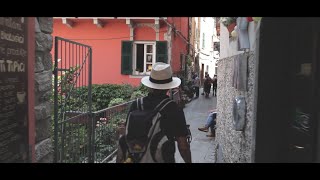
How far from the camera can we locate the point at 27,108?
2.88 m

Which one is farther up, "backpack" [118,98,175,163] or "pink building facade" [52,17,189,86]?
"pink building facade" [52,17,189,86]

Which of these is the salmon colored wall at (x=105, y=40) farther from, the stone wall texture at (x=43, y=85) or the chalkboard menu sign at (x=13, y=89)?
the chalkboard menu sign at (x=13, y=89)

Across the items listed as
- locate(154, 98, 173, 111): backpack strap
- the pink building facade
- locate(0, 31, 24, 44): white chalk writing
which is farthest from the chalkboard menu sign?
the pink building facade

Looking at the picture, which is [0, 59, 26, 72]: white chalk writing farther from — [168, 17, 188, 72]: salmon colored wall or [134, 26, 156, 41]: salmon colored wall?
[168, 17, 188, 72]: salmon colored wall

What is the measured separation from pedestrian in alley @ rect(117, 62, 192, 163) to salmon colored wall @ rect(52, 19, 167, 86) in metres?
8.24

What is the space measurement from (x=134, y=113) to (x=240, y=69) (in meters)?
2.02

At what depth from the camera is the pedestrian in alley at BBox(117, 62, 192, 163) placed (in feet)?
8.18

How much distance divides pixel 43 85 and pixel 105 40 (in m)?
9.10

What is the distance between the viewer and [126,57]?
1263cm

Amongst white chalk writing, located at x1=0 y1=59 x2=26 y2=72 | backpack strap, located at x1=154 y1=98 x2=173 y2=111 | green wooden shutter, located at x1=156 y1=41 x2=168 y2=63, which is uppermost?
green wooden shutter, located at x1=156 y1=41 x2=168 y2=63

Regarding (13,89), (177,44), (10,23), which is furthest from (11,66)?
(177,44)
